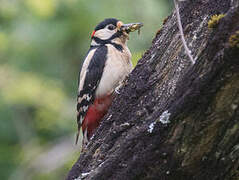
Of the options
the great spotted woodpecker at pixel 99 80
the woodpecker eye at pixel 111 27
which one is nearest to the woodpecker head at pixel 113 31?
the woodpecker eye at pixel 111 27

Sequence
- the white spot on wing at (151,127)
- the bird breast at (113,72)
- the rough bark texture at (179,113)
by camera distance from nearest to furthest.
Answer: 1. the rough bark texture at (179,113)
2. the white spot on wing at (151,127)
3. the bird breast at (113,72)

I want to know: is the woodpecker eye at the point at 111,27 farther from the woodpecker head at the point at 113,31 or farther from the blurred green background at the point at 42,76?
the blurred green background at the point at 42,76

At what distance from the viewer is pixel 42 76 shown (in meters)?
9.79

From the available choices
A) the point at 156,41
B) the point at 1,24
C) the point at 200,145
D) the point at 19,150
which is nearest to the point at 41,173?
the point at 19,150

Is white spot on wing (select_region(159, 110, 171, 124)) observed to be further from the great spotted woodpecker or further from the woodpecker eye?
the woodpecker eye

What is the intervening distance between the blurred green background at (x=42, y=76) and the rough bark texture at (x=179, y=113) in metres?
4.98

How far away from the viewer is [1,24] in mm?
9664

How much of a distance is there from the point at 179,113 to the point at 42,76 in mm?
7037

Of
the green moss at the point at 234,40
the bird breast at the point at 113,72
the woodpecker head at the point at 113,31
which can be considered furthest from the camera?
the woodpecker head at the point at 113,31

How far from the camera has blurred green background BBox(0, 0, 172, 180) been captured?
350 inches

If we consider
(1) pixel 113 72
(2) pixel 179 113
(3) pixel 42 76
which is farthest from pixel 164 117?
(3) pixel 42 76

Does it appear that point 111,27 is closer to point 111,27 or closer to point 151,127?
point 111,27

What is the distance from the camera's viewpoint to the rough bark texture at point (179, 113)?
9.24ft

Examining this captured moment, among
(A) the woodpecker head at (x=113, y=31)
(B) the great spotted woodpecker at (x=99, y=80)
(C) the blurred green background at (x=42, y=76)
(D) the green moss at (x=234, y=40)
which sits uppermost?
(C) the blurred green background at (x=42, y=76)
